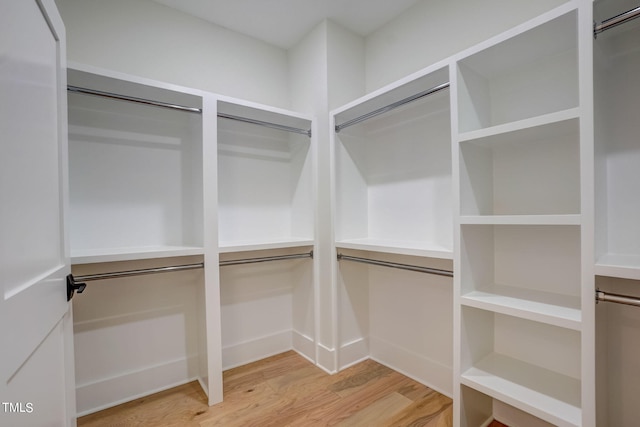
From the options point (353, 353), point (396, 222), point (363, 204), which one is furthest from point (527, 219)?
point (353, 353)

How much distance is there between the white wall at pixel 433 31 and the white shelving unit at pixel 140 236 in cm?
137

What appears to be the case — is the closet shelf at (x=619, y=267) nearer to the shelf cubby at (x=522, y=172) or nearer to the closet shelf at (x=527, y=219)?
the closet shelf at (x=527, y=219)

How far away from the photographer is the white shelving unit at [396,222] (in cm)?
187

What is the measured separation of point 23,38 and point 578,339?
2351 millimetres

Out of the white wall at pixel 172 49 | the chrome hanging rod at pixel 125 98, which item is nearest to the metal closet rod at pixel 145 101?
the chrome hanging rod at pixel 125 98

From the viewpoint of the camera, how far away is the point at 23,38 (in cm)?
81

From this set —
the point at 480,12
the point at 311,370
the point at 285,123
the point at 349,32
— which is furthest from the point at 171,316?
the point at 480,12

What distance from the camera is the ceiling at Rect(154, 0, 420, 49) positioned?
6.64 feet

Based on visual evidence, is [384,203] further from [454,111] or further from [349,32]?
[349,32]

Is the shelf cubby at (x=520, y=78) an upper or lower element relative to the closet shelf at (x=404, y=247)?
upper

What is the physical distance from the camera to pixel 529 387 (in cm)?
132

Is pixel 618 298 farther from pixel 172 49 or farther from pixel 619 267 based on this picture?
pixel 172 49

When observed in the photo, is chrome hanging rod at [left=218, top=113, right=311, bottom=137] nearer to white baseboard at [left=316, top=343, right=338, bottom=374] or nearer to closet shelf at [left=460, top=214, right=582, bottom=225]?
closet shelf at [left=460, top=214, right=582, bottom=225]

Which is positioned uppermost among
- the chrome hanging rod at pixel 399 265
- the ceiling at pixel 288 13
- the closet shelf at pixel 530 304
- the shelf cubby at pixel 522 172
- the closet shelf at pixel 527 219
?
the ceiling at pixel 288 13
